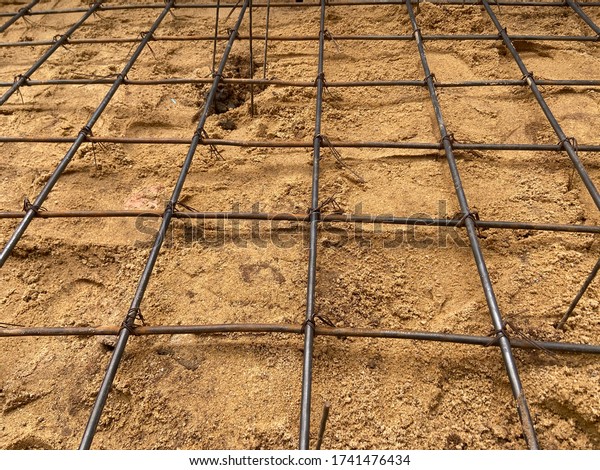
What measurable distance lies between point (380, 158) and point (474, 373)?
102 centimetres

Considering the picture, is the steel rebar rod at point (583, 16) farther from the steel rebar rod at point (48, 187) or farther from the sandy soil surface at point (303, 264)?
the steel rebar rod at point (48, 187)

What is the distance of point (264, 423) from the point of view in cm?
133

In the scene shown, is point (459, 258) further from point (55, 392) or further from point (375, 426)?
point (55, 392)

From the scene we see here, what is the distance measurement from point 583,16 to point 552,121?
117cm

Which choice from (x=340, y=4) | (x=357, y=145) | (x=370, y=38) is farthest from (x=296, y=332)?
(x=340, y=4)

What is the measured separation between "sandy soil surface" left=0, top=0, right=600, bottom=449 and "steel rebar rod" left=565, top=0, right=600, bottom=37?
76mm

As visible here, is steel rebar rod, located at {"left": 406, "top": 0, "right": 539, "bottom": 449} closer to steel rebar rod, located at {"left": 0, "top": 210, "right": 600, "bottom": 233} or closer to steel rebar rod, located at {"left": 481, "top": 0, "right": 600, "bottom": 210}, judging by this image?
steel rebar rod, located at {"left": 0, "top": 210, "right": 600, "bottom": 233}

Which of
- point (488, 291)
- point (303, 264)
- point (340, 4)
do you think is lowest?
point (303, 264)

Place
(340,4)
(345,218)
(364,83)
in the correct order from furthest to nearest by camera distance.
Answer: (340,4) → (364,83) → (345,218)

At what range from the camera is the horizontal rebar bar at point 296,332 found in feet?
4.36

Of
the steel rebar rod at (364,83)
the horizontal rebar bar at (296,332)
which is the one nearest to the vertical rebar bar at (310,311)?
the horizontal rebar bar at (296,332)

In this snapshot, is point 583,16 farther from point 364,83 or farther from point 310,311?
point 310,311

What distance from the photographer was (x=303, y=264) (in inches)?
67.7

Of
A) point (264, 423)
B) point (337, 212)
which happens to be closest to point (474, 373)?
point (264, 423)
